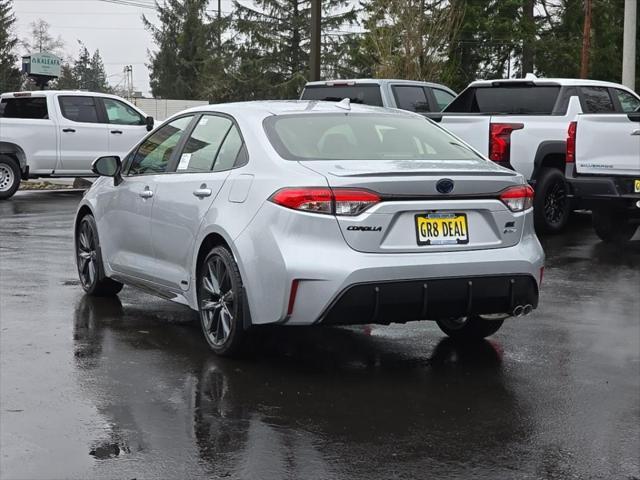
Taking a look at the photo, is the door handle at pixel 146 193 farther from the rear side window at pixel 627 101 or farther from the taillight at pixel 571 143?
the rear side window at pixel 627 101

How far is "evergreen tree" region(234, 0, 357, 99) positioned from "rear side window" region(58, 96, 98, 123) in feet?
129

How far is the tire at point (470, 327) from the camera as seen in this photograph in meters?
7.29

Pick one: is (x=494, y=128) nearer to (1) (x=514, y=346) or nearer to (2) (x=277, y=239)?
(1) (x=514, y=346)

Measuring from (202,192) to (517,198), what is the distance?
199cm

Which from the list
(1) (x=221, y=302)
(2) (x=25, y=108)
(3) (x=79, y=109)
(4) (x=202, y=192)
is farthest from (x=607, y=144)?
(2) (x=25, y=108)

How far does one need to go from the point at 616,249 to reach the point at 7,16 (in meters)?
77.0

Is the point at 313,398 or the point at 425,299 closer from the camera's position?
the point at 313,398

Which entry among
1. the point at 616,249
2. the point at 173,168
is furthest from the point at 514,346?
the point at 616,249

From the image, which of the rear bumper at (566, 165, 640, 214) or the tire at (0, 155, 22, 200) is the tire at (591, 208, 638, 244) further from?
the tire at (0, 155, 22, 200)

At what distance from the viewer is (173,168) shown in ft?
24.9

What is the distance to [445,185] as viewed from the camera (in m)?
6.29

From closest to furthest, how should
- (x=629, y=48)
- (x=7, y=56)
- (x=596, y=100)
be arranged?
1. (x=596, y=100)
2. (x=629, y=48)
3. (x=7, y=56)

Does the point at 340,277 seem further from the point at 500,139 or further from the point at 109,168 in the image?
the point at 500,139

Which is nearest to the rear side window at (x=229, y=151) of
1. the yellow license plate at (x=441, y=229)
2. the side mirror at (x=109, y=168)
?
the yellow license plate at (x=441, y=229)
